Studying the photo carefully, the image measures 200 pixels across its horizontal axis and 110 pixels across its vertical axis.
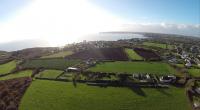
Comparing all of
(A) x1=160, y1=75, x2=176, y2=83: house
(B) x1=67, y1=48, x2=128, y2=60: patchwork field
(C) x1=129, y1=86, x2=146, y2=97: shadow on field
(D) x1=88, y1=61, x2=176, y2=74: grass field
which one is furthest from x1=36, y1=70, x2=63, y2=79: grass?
(A) x1=160, y1=75, x2=176, y2=83: house

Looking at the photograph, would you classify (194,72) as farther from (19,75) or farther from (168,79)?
(19,75)

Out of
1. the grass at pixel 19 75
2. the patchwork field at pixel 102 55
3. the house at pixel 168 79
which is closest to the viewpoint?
the house at pixel 168 79

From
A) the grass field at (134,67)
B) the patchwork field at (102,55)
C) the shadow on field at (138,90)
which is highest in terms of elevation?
the patchwork field at (102,55)

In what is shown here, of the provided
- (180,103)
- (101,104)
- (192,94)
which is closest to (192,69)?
(192,94)

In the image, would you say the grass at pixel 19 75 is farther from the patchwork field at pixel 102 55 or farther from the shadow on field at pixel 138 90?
the shadow on field at pixel 138 90

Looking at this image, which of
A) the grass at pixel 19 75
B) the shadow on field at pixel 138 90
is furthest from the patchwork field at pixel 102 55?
the shadow on field at pixel 138 90

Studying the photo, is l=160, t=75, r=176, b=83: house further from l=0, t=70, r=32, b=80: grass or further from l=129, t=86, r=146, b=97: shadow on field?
l=0, t=70, r=32, b=80: grass
